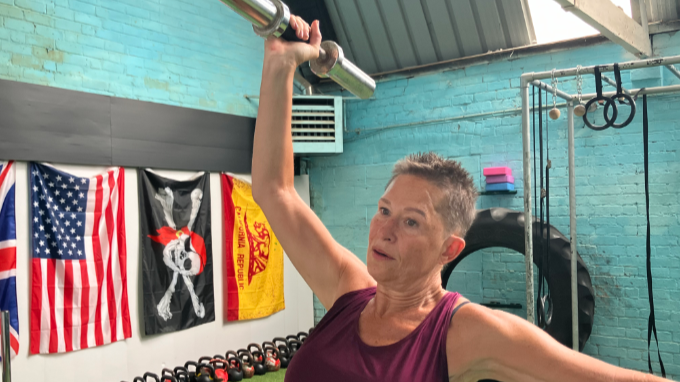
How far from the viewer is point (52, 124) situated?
12.9ft

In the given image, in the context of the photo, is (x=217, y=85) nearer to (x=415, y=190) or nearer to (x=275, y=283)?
(x=275, y=283)

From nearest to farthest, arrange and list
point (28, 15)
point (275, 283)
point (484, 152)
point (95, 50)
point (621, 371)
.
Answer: point (621, 371)
point (28, 15)
point (95, 50)
point (484, 152)
point (275, 283)

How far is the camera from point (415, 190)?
1.07 metres

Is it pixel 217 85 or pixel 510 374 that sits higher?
pixel 217 85

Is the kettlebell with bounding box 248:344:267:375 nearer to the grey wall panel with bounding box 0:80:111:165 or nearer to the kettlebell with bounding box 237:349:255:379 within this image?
the kettlebell with bounding box 237:349:255:379

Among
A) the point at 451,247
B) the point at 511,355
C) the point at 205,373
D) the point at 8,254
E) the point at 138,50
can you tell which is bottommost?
the point at 205,373

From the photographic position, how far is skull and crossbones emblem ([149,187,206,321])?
4.59m

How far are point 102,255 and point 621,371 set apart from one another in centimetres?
409

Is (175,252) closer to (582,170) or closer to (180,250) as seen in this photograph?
A: (180,250)

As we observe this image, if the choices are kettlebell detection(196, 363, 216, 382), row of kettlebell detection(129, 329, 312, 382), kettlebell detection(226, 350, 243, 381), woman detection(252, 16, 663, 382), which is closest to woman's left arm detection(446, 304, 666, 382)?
woman detection(252, 16, 663, 382)

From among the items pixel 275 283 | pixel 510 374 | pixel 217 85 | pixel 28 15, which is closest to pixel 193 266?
pixel 275 283

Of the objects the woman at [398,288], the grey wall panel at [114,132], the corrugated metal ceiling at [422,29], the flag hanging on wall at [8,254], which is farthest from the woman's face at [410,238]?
the corrugated metal ceiling at [422,29]

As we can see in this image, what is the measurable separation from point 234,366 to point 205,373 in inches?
13.9

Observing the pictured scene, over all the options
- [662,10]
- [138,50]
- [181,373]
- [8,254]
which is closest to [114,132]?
[138,50]
